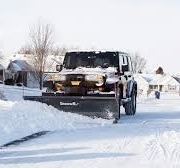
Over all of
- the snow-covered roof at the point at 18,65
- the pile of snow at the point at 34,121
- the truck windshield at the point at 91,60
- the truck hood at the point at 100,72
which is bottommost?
the snow-covered roof at the point at 18,65

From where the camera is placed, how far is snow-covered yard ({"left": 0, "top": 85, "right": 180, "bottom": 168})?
8.09 metres

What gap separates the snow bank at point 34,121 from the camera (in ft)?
37.1

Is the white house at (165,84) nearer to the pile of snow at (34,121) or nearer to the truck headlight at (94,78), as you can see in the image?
the truck headlight at (94,78)

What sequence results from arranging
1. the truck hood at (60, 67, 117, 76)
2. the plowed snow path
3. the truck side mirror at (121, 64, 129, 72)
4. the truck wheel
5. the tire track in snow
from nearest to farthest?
the plowed snow path → the tire track in snow → the truck hood at (60, 67, 117, 76) → the truck side mirror at (121, 64, 129, 72) → the truck wheel

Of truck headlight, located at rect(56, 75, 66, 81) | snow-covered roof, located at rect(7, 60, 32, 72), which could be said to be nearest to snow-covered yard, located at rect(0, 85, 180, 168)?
truck headlight, located at rect(56, 75, 66, 81)

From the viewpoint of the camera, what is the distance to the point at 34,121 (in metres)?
12.8

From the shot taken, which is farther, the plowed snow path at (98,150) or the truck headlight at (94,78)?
the truck headlight at (94,78)

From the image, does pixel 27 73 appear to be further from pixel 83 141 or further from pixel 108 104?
pixel 83 141

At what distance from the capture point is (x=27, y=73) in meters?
69.3

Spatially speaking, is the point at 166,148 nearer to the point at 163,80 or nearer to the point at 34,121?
the point at 34,121

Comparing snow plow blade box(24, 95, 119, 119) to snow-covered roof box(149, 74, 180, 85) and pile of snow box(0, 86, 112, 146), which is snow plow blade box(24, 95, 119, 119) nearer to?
pile of snow box(0, 86, 112, 146)

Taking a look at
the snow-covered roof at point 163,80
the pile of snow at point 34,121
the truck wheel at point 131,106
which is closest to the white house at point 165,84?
the snow-covered roof at point 163,80

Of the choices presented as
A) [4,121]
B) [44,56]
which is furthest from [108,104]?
[44,56]

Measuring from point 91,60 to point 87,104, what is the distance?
2646 millimetres
